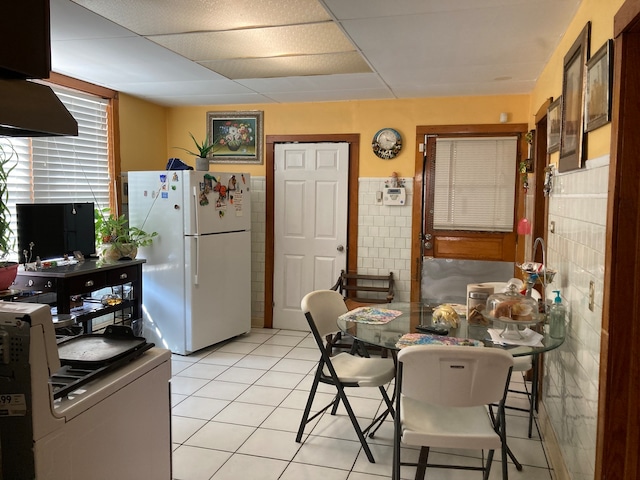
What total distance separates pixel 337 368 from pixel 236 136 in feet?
10.5

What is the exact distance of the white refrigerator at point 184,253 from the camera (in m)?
4.54

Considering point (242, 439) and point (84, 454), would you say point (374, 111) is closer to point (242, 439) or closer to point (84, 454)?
point (242, 439)

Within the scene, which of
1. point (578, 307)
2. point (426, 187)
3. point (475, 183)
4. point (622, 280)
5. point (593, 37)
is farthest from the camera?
point (426, 187)

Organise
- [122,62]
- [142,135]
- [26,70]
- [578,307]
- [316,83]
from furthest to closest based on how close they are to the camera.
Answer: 1. [142,135]
2. [316,83]
3. [122,62]
4. [578,307]
5. [26,70]

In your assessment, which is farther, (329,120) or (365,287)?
(329,120)

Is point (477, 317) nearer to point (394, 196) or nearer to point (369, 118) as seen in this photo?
point (394, 196)

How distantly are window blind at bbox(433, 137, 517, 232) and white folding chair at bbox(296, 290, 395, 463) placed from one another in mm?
1978

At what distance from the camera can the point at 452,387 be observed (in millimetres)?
2137

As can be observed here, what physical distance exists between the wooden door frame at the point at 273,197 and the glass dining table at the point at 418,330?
2.05m

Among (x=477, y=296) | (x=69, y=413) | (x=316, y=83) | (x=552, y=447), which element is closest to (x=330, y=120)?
(x=316, y=83)

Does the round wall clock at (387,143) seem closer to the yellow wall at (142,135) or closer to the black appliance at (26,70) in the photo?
the yellow wall at (142,135)

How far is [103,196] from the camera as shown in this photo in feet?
15.5

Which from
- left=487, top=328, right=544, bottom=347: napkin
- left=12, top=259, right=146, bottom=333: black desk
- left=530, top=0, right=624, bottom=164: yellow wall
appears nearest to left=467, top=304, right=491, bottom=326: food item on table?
left=487, top=328, right=544, bottom=347: napkin

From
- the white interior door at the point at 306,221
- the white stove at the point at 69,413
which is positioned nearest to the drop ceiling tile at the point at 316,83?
the white interior door at the point at 306,221
